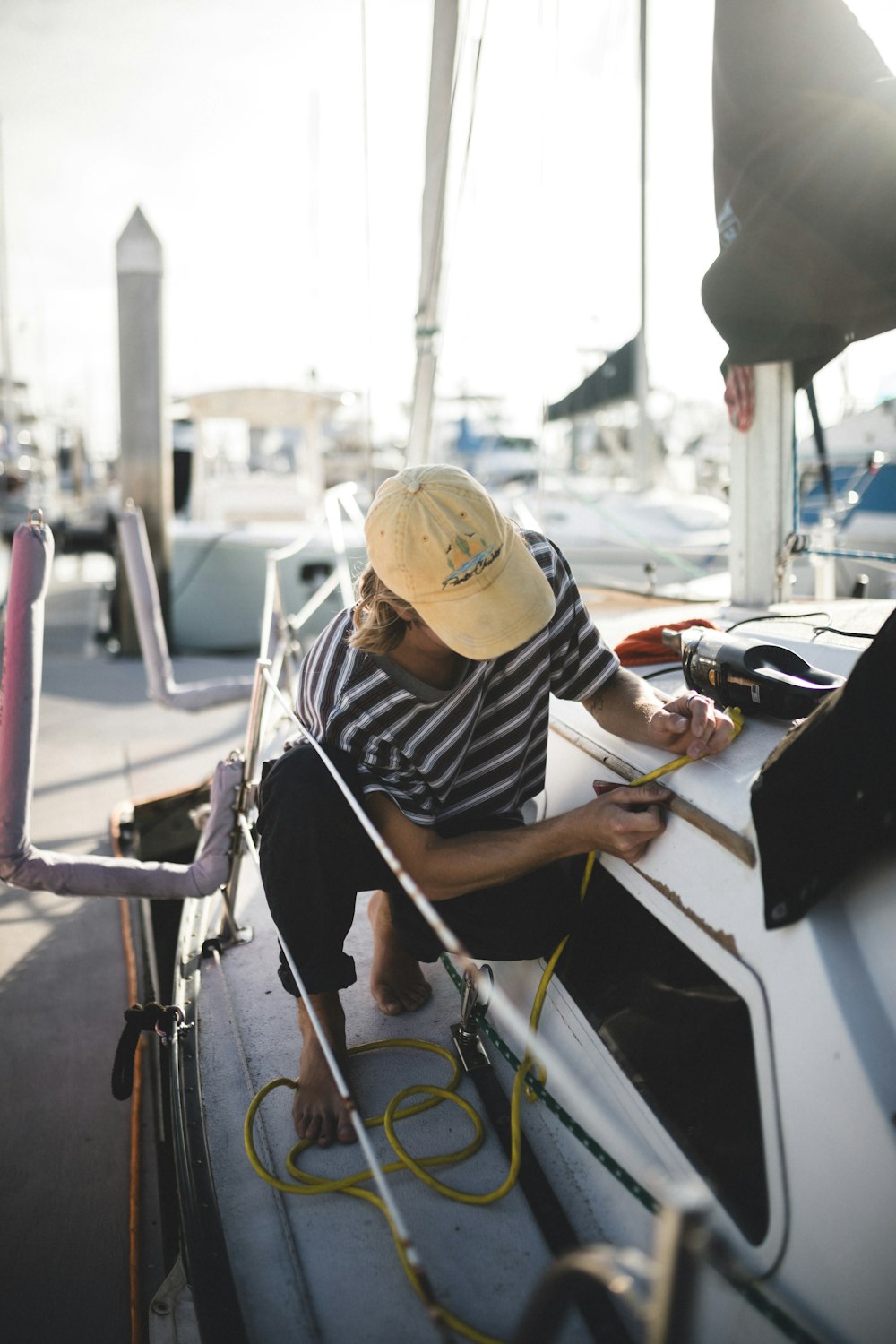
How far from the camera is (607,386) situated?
891cm

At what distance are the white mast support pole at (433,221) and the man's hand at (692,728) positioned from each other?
245 centimetres

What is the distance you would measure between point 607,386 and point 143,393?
433 centimetres

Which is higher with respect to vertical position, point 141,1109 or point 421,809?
point 421,809

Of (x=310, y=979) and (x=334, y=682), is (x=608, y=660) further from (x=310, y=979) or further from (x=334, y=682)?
(x=310, y=979)

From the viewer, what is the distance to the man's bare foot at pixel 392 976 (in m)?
1.93

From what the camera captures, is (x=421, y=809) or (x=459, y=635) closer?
(x=459, y=635)

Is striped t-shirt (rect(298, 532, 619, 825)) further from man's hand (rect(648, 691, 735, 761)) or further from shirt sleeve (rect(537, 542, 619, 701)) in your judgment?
man's hand (rect(648, 691, 735, 761))

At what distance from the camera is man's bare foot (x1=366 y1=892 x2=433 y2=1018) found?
6.32ft

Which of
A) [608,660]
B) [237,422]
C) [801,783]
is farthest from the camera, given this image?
[237,422]

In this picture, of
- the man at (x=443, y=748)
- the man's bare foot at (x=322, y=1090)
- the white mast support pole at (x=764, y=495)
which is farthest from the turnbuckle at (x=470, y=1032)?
the white mast support pole at (x=764, y=495)

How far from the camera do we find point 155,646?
143 inches

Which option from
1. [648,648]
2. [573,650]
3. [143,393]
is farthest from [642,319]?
[573,650]

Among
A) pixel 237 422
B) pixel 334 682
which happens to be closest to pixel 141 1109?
pixel 334 682

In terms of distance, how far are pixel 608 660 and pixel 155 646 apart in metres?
2.37
